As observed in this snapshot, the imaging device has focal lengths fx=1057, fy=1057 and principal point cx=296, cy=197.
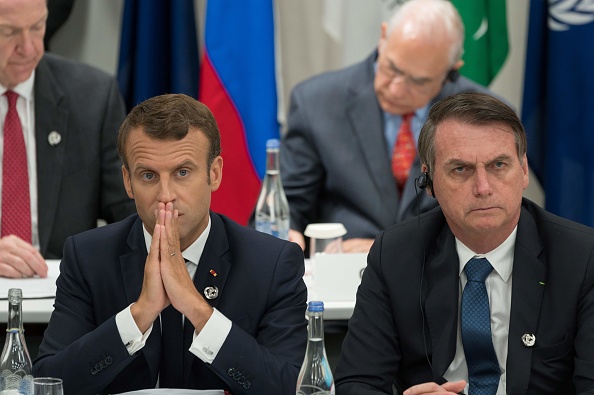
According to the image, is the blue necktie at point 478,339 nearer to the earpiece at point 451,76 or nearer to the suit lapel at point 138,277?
the suit lapel at point 138,277

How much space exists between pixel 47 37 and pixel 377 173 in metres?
2.42

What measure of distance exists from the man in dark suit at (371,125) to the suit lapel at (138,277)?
1981mm

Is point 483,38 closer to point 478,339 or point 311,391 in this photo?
point 478,339

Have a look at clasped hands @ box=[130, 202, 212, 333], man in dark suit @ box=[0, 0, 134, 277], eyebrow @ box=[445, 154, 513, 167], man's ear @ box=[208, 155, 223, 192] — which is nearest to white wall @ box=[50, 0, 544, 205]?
man in dark suit @ box=[0, 0, 134, 277]

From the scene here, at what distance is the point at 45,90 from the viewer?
4934 mm

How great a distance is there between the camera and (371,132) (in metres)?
5.26

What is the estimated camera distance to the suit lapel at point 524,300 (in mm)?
2986

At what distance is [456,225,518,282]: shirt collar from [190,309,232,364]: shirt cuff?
0.75 m

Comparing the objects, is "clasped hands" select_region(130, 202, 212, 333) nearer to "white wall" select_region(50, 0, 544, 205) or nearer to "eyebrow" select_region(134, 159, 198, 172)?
"eyebrow" select_region(134, 159, 198, 172)

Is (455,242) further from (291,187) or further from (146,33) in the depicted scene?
(146,33)

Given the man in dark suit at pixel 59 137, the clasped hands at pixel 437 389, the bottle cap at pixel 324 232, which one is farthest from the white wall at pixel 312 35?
the clasped hands at pixel 437 389

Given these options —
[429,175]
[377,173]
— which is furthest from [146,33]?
[429,175]

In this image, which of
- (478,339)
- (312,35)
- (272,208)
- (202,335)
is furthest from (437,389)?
(312,35)

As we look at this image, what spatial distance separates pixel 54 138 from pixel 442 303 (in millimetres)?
2430
